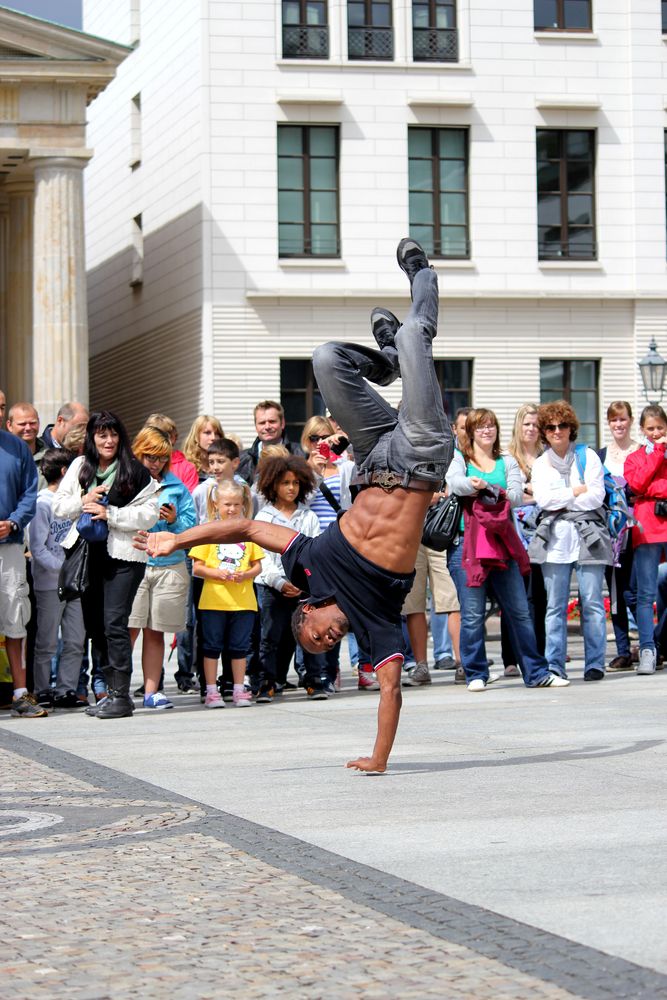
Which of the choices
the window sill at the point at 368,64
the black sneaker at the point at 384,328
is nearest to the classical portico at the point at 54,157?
the window sill at the point at 368,64

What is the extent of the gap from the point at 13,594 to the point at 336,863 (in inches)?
252

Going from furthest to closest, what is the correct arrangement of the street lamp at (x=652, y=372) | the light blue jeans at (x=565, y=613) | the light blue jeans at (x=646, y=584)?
the street lamp at (x=652, y=372)
the light blue jeans at (x=646, y=584)
the light blue jeans at (x=565, y=613)

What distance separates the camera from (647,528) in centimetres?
1447

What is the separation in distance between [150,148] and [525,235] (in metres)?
8.57

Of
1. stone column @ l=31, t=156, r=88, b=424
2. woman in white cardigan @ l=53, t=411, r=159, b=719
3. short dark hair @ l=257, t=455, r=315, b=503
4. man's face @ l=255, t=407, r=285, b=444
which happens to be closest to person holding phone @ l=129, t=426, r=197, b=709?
woman in white cardigan @ l=53, t=411, r=159, b=719

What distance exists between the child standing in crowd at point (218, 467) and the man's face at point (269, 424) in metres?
0.99

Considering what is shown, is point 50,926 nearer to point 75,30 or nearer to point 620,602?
point 620,602

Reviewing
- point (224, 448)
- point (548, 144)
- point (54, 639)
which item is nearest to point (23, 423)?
point (224, 448)

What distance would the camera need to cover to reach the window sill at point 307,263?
3522 centimetres

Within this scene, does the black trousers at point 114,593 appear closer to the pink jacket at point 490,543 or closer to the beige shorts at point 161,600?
the beige shorts at point 161,600

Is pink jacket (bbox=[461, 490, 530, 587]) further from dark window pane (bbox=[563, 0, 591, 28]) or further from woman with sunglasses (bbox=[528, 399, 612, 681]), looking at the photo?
dark window pane (bbox=[563, 0, 591, 28])

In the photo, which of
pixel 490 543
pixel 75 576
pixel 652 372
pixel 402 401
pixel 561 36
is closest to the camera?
pixel 402 401

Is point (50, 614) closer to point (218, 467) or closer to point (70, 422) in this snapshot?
point (218, 467)

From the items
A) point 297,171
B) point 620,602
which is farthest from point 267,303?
point 620,602
